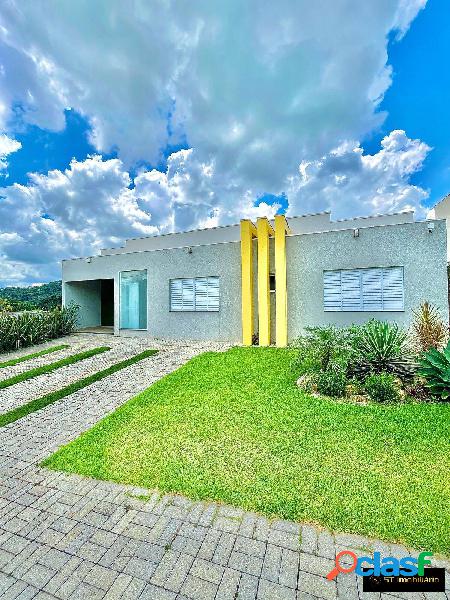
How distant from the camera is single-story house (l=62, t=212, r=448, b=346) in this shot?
37.9 feet

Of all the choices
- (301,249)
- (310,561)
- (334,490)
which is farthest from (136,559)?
(301,249)

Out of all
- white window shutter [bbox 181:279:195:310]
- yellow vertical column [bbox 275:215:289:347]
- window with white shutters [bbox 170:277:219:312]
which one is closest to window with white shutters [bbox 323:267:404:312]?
yellow vertical column [bbox 275:215:289:347]

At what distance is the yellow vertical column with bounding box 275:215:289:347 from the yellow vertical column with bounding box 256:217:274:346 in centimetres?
40

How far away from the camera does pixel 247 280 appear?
13383 mm

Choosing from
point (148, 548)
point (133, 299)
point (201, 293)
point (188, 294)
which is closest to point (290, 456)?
point (148, 548)

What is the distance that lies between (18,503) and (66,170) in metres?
20.4

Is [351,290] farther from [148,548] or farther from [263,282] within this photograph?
[148,548]

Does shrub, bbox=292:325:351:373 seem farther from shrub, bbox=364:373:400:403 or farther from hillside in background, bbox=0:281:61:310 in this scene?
hillside in background, bbox=0:281:61:310

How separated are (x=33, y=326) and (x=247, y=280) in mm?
10698

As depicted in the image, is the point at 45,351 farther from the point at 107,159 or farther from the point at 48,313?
the point at 107,159

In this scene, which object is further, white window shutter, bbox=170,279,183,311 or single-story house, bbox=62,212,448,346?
white window shutter, bbox=170,279,183,311

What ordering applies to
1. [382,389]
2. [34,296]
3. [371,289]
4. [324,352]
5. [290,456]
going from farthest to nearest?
1. [34,296]
2. [371,289]
3. [324,352]
4. [382,389]
5. [290,456]
